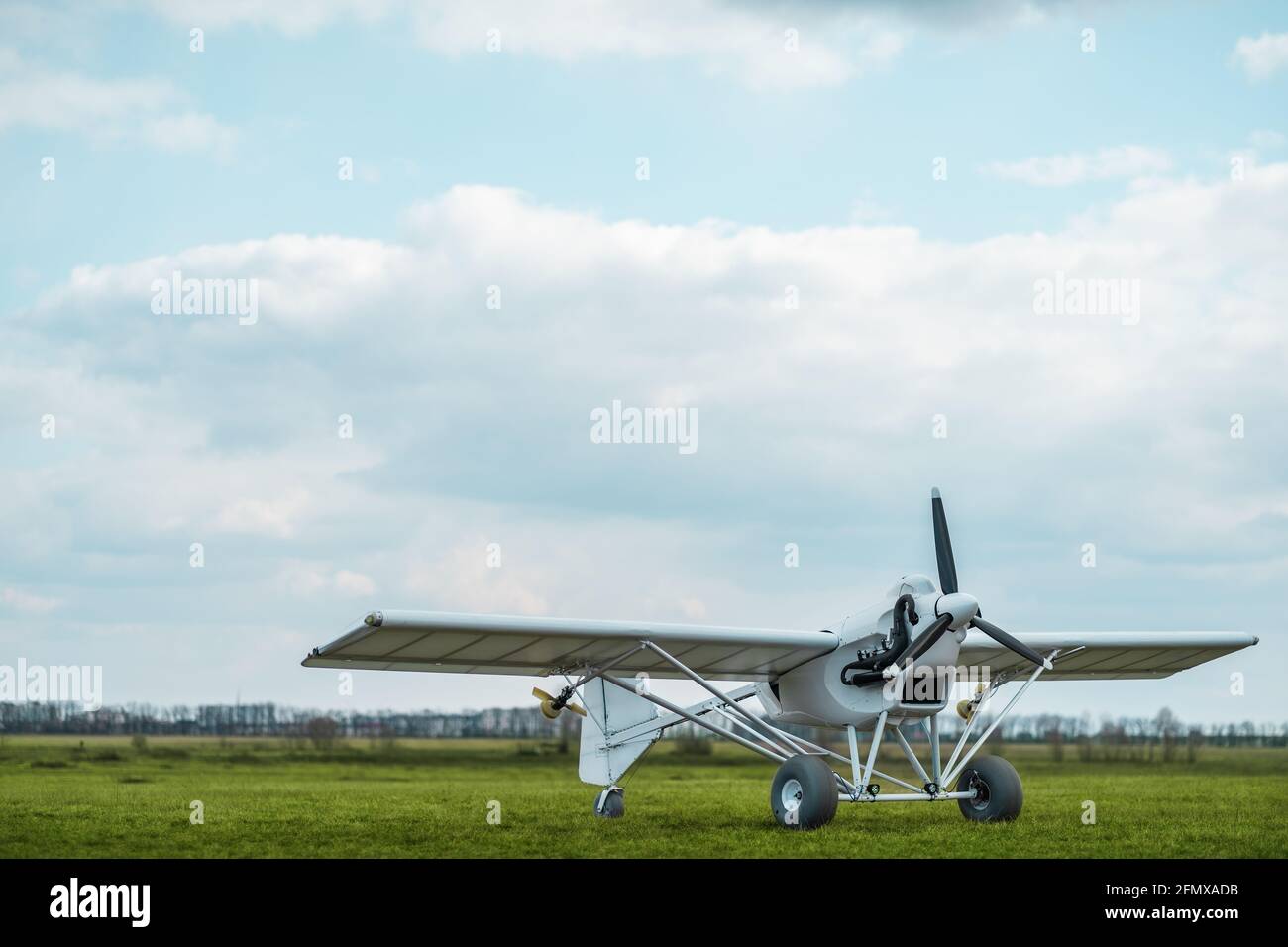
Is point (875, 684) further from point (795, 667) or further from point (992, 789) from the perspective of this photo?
point (992, 789)

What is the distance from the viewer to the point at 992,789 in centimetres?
1972

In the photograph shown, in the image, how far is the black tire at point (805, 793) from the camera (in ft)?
57.7

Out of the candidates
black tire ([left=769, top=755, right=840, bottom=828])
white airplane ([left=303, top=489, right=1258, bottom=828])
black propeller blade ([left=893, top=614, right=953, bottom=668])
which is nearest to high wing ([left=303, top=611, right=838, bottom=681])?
white airplane ([left=303, top=489, right=1258, bottom=828])

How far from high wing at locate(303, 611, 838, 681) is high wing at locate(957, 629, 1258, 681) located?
371 cm

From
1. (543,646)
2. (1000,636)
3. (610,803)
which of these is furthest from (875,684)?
(610,803)

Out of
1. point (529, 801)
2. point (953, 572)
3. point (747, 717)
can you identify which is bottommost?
point (529, 801)

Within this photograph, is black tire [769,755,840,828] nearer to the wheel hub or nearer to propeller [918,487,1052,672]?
the wheel hub

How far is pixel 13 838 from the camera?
58.9 feet

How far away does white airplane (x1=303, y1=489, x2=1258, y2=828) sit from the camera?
18.0m

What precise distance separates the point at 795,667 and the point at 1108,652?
7358 mm

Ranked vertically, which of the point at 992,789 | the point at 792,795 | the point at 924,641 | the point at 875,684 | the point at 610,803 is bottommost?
the point at 610,803
